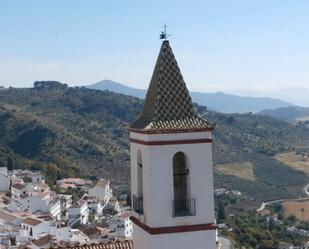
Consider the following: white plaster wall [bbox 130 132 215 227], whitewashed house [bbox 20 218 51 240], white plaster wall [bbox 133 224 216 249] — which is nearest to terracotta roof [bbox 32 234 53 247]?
whitewashed house [bbox 20 218 51 240]

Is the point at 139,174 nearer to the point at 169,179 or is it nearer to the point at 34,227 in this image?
the point at 169,179

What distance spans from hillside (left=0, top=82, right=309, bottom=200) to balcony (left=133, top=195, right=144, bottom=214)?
73919 millimetres

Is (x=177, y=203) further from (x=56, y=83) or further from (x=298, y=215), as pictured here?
(x=56, y=83)

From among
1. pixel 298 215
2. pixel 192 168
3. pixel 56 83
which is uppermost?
pixel 56 83

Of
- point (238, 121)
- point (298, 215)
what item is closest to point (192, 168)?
point (298, 215)

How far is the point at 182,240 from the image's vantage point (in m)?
10.4

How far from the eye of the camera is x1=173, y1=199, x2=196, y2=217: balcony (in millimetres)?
10484

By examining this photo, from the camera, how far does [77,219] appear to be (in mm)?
61250

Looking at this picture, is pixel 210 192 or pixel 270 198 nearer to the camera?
pixel 210 192

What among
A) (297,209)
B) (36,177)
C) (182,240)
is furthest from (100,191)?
(182,240)

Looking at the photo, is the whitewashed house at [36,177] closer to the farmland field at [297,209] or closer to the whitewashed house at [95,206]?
the whitewashed house at [95,206]

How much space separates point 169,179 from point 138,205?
1.11 metres

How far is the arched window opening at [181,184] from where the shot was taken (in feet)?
34.9

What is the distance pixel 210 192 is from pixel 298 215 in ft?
280
